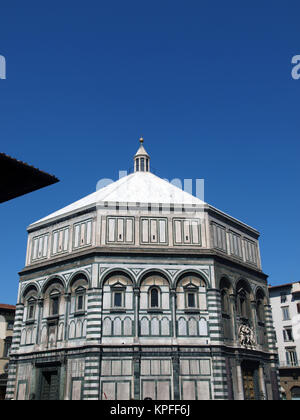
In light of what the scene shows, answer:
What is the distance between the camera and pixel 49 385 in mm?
25891

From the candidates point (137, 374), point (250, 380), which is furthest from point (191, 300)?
point (250, 380)

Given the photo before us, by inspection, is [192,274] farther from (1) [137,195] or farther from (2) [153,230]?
(1) [137,195]

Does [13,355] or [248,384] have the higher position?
[13,355]

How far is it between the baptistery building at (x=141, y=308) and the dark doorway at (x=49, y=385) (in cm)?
6

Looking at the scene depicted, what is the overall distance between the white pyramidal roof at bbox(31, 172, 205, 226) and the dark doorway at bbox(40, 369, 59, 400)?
980cm

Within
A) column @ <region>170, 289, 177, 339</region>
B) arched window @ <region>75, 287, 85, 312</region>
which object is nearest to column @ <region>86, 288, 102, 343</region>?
arched window @ <region>75, 287, 85, 312</region>

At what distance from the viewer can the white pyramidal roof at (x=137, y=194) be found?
28.6 metres

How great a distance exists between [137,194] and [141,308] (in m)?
8.05

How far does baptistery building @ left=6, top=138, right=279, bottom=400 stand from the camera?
23781 millimetres

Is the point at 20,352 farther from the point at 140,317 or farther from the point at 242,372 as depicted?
the point at 242,372

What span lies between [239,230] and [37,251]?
551 inches

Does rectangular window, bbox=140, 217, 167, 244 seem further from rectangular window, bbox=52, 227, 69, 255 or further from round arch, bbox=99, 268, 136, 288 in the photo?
rectangular window, bbox=52, 227, 69, 255

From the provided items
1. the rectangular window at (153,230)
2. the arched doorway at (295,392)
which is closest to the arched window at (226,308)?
the rectangular window at (153,230)
